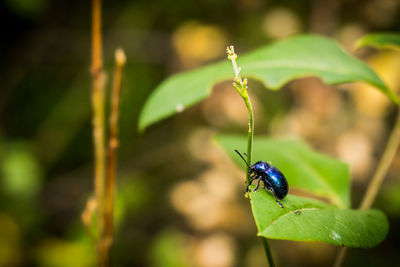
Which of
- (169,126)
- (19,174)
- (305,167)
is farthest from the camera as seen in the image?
(169,126)

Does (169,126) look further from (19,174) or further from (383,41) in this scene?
(383,41)

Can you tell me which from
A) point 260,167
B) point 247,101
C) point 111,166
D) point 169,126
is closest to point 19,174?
point 169,126

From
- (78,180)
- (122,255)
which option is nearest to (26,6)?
(78,180)

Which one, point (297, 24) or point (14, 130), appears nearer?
point (14, 130)

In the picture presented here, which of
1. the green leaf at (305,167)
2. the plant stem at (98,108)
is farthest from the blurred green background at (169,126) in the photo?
the green leaf at (305,167)

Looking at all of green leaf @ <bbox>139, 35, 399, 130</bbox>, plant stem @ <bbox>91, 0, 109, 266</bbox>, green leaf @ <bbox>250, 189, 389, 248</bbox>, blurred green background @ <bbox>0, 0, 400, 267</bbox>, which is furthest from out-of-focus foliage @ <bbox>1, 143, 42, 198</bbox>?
green leaf @ <bbox>250, 189, 389, 248</bbox>

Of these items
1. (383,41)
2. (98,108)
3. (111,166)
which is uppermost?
(383,41)

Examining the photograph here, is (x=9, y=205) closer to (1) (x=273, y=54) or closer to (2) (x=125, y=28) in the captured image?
(2) (x=125, y=28)

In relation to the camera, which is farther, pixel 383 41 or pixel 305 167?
pixel 305 167
